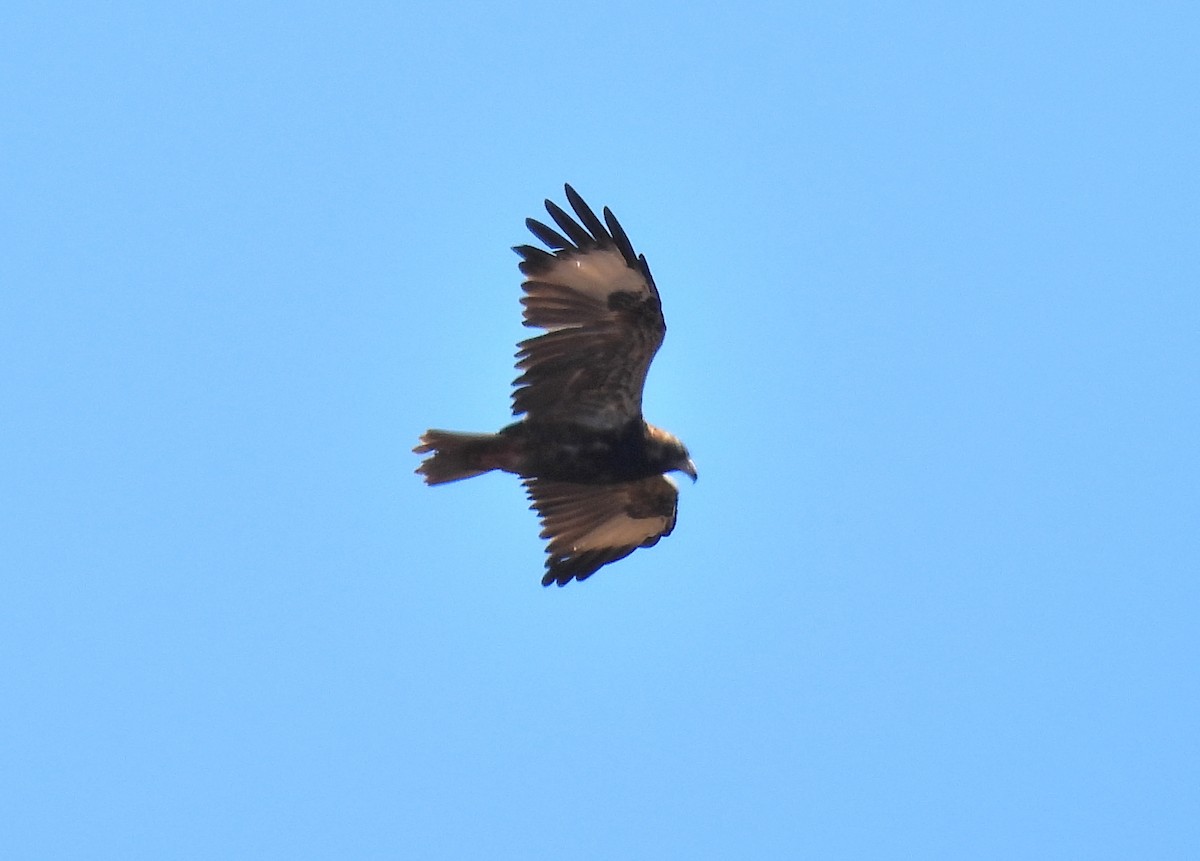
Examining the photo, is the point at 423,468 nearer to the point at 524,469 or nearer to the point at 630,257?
the point at 524,469

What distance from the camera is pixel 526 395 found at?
554 inches

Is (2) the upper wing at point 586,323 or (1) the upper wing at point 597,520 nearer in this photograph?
(2) the upper wing at point 586,323

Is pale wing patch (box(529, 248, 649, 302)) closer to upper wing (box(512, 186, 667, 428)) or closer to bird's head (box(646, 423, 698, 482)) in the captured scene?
upper wing (box(512, 186, 667, 428))

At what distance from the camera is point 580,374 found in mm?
14086

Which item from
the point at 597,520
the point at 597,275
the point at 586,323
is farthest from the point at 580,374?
the point at 597,520

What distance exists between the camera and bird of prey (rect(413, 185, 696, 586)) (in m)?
13.9

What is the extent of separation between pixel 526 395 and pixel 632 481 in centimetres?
108

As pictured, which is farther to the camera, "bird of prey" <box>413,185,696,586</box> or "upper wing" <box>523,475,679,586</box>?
"upper wing" <box>523,475,679,586</box>

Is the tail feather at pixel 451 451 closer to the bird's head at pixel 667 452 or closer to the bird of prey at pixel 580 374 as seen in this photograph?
the bird of prey at pixel 580 374

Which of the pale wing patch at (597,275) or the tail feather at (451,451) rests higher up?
the pale wing patch at (597,275)

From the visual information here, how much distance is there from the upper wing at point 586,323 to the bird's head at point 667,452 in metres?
0.24

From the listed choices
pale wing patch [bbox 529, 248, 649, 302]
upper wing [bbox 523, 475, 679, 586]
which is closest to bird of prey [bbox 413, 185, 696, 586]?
pale wing patch [bbox 529, 248, 649, 302]

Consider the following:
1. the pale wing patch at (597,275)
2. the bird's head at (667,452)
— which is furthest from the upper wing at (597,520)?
the pale wing patch at (597,275)

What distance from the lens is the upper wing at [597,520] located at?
15.0 m
